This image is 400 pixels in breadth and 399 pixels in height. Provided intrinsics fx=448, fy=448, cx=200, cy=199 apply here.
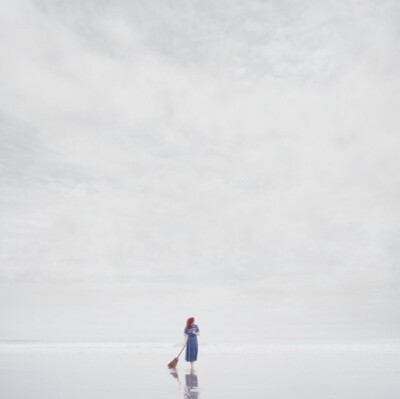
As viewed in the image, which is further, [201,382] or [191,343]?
[191,343]

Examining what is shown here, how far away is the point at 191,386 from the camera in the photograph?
12.7 metres

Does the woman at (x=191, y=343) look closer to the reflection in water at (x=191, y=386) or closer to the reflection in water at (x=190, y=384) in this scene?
the reflection in water at (x=190, y=384)

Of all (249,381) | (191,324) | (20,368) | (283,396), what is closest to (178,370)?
(191,324)

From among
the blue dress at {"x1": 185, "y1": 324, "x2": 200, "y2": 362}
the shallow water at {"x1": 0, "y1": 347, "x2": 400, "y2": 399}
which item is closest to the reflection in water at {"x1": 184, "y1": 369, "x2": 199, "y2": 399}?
the shallow water at {"x1": 0, "y1": 347, "x2": 400, "y2": 399}

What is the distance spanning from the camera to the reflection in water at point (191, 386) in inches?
431

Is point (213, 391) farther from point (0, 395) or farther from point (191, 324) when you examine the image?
point (191, 324)

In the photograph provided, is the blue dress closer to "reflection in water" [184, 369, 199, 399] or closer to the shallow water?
the shallow water

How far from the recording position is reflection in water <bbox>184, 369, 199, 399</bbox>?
1095 centimetres

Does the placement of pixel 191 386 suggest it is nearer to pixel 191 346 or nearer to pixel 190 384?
pixel 190 384

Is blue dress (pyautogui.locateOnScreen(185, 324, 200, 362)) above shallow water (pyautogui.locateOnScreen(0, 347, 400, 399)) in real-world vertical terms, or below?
above

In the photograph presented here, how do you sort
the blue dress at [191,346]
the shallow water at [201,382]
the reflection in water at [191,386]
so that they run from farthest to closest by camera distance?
the blue dress at [191,346], the shallow water at [201,382], the reflection in water at [191,386]

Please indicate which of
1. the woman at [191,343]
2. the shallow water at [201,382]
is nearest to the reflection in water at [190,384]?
the shallow water at [201,382]

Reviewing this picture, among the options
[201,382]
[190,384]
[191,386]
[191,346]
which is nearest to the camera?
[191,386]

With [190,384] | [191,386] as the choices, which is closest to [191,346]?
[190,384]
